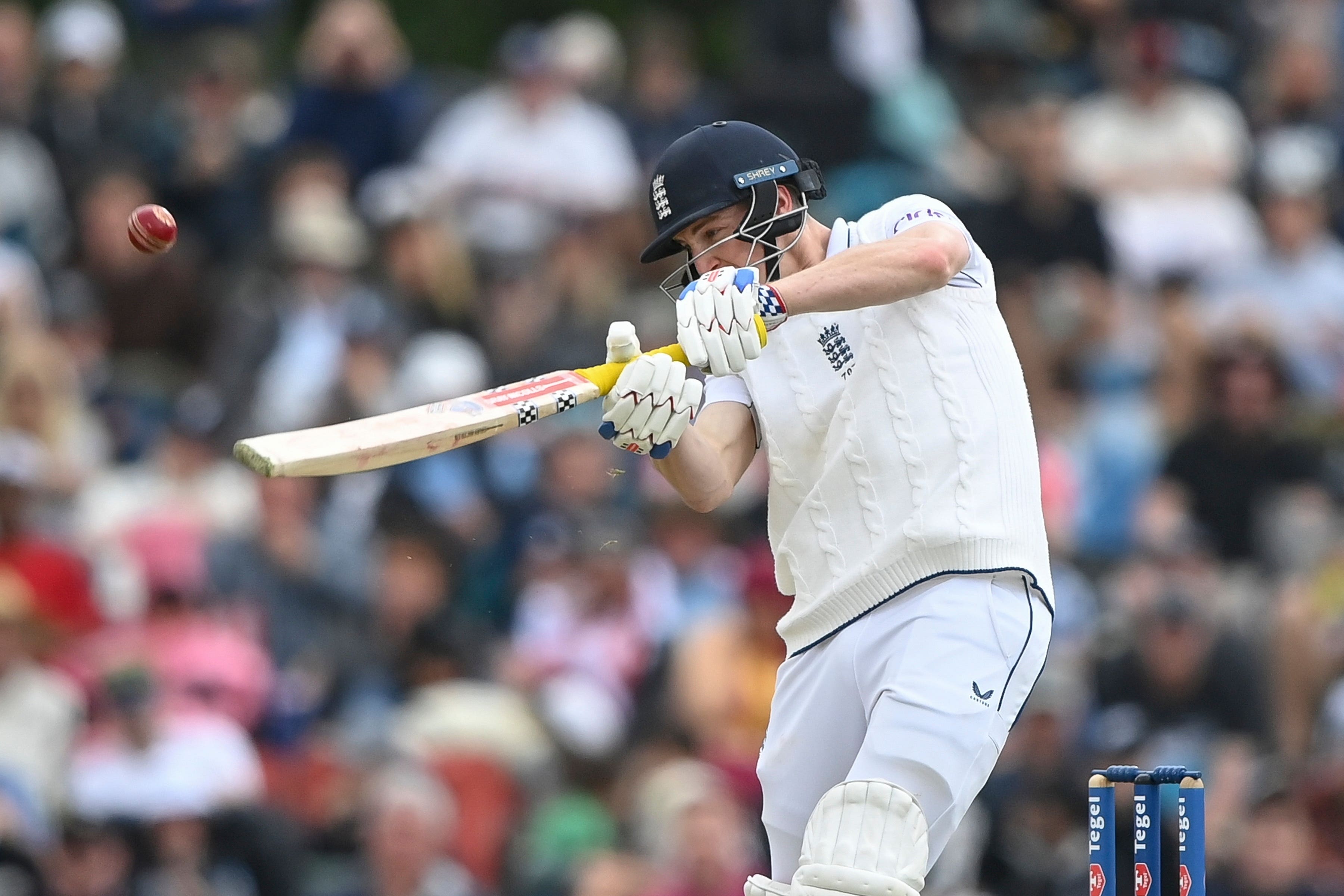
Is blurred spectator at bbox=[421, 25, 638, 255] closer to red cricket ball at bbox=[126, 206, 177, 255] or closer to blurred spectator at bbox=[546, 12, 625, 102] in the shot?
blurred spectator at bbox=[546, 12, 625, 102]

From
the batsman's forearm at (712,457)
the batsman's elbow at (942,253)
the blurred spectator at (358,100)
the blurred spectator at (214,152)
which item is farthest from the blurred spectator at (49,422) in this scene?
the batsman's elbow at (942,253)

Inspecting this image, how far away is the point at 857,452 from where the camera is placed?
625 cm

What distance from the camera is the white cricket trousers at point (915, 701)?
598cm

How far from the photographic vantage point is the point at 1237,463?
41.4ft

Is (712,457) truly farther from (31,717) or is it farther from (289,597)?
(289,597)

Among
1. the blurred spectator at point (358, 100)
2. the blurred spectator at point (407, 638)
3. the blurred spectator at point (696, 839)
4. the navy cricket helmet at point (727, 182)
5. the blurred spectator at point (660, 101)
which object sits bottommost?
the blurred spectator at point (696, 839)

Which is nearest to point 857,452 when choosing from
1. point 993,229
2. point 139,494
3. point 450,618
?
point 450,618

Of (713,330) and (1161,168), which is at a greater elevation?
(1161,168)

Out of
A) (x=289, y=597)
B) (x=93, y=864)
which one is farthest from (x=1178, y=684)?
(x=93, y=864)

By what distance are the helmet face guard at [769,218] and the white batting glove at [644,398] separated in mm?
318

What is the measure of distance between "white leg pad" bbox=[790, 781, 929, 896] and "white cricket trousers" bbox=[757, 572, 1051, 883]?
81mm

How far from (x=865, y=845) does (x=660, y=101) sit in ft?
32.0

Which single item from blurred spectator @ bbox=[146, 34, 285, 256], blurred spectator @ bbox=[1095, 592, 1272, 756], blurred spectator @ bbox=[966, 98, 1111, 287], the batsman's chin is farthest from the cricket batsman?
blurred spectator @ bbox=[146, 34, 285, 256]

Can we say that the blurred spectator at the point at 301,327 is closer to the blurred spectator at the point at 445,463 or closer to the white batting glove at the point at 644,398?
the blurred spectator at the point at 445,463
